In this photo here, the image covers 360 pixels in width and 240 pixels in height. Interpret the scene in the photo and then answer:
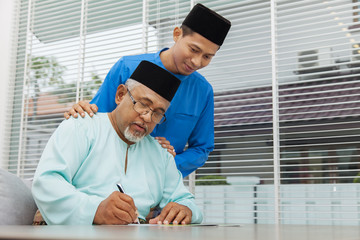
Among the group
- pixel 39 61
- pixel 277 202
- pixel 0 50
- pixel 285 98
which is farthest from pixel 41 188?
pixel 0 50

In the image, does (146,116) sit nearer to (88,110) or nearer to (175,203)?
(88,110)

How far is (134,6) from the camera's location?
3467 mm

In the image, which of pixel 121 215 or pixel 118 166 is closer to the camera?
pixel 121 215

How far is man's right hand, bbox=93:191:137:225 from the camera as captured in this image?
1229 millimetres

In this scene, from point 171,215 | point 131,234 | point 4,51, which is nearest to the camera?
A: point 131,234

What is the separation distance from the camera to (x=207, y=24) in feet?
6.46

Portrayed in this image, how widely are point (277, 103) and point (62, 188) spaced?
1.69m

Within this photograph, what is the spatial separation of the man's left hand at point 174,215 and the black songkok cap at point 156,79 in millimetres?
422

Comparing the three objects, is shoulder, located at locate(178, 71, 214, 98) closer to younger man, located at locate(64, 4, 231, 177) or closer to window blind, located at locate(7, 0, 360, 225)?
younger man, located at locate(64, 4, 231, 177)

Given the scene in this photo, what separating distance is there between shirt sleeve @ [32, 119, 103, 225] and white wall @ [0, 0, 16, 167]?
8.40 ft

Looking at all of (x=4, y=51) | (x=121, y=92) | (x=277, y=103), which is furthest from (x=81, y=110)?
(x=4, y=51)

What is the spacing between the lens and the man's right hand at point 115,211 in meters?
1.23

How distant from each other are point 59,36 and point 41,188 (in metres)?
2.70

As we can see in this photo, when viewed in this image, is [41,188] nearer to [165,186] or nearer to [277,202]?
[165,186]
